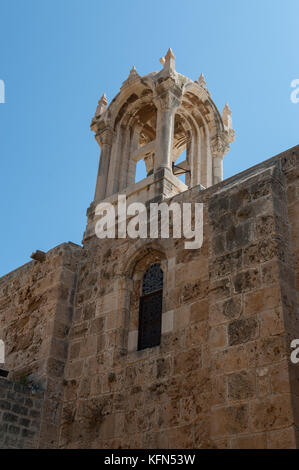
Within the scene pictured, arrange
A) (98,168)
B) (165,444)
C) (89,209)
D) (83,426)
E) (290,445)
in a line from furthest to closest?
(98,168), (89,209), (83,426), (165,444), (290,445)

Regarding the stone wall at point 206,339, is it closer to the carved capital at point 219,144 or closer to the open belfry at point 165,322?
the open belfry at point 165,322

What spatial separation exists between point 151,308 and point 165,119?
4343 mm

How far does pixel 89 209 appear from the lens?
1176 centimetres

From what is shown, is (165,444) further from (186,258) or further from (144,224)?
(144,224)

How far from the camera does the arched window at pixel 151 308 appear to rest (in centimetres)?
875

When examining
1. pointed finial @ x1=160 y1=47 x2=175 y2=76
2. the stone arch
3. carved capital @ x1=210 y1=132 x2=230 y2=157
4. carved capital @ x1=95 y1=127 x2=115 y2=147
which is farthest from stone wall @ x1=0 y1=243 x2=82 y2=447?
pointed finial @ x1=160 y1=47 x2=175 y2=76

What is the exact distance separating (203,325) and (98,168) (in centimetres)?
589

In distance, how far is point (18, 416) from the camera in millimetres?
8758

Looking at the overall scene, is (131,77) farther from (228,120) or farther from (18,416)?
(18,416)

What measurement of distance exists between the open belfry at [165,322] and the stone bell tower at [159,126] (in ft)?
0.17

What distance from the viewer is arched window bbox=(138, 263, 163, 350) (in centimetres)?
875

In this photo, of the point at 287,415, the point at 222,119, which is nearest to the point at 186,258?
the point at 287,415

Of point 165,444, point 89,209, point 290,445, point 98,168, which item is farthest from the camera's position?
point 98,168

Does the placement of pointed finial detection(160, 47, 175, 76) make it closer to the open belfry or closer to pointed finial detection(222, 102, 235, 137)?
the open belfry
